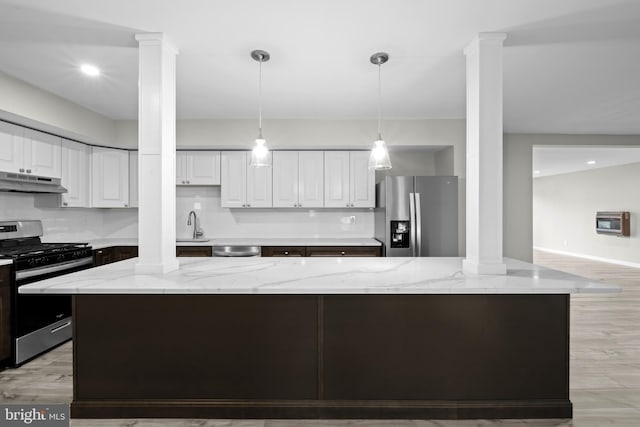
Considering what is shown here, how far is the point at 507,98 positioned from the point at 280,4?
2685mm

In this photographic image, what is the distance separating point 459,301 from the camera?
6.79ft

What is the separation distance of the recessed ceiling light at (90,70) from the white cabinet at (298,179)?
2.18 metres

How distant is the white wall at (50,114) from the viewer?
3.05m

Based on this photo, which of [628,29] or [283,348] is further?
[628,29]

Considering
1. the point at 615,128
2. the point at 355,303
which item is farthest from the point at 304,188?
the point at 615,128

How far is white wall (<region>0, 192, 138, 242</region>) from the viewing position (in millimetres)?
3683

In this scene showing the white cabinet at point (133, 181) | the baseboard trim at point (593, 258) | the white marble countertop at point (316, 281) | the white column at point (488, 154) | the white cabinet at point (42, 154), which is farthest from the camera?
the baseboard trim at point (593, 258)

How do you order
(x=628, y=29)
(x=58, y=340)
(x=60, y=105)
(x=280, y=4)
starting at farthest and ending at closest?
(x=60, y=105)
(x=58, y=340)
(x=628, y=29)
(x=280, y=4)

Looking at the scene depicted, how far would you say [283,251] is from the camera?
14.5 feet

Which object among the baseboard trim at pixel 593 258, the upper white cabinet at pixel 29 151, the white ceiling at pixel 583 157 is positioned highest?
the white ceiling at pixel 583 157

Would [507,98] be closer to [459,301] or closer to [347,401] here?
[459,301]

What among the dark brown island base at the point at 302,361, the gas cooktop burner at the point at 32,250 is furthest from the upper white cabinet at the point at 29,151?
the dark brown island base at the point at 302,361

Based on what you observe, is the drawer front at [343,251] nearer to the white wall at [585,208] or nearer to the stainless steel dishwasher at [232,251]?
the stainless steel dishwasher at [232,251]

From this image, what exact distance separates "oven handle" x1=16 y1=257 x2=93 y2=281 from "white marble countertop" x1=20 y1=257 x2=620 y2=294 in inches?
41.2
